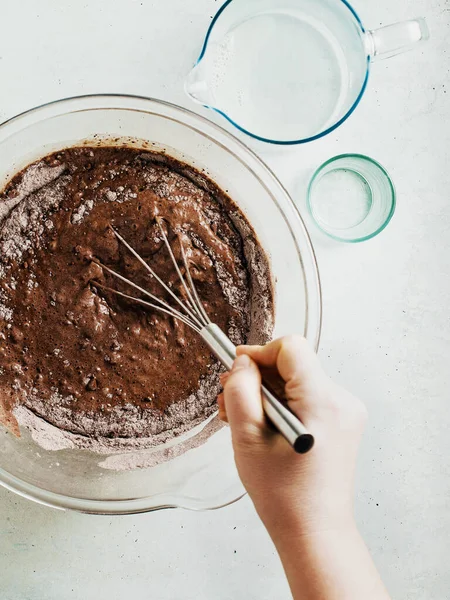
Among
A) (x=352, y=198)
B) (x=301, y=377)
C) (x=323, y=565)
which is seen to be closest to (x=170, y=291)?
(x=301, y=377)

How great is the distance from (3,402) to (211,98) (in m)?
0.84

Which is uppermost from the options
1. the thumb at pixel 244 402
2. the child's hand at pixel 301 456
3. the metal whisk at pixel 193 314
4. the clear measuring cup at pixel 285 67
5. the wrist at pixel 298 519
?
the clear measuring cup at pixel 285 67

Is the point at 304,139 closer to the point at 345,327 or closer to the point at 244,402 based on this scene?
the point at 345,327

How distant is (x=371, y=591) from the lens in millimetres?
994

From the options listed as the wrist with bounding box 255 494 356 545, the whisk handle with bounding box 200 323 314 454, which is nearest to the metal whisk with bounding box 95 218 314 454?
the whisk handle with bounding box 200 323 314 454

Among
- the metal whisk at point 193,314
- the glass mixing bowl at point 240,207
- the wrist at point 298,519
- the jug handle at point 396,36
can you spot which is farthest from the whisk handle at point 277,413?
the jug handle at point 396,36

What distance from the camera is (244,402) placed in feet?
2.95

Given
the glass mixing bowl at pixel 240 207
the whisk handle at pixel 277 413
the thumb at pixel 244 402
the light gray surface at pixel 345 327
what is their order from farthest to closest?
the light gray surface at pixel 345 327 → the glass mixing bowl at pixel 240 207 → the thumb at pixel 244 402 → the whisk handle at pixel 277 413

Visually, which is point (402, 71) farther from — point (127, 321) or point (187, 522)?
point (187, 522)

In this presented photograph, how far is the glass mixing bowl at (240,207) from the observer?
3.96 feet

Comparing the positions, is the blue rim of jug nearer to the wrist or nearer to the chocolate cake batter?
the chocolate cake batter

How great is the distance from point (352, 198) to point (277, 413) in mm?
715

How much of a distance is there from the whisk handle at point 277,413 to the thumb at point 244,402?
0.01m

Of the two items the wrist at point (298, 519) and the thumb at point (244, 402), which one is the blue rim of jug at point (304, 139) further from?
the wrist at point (298, 519)
